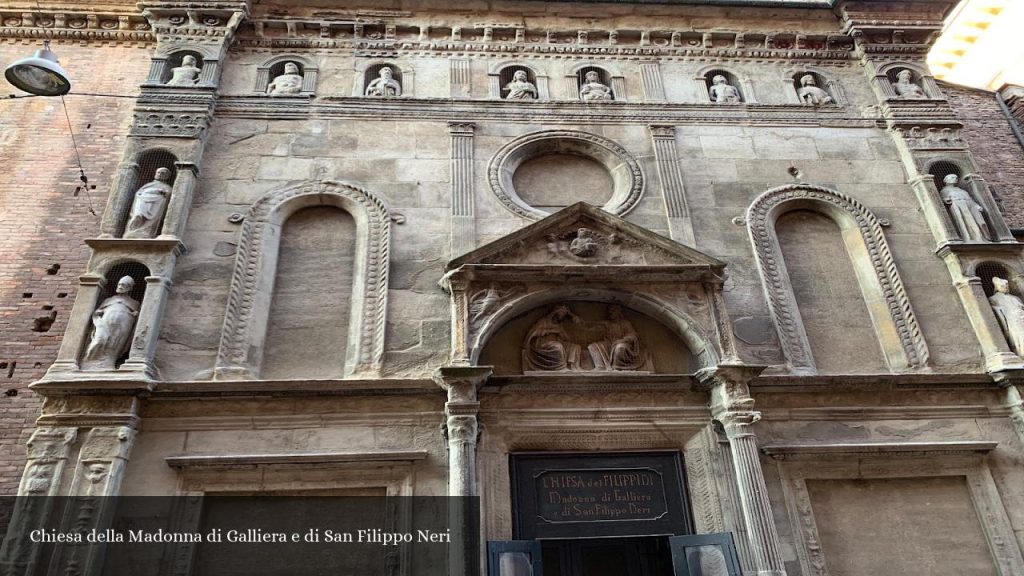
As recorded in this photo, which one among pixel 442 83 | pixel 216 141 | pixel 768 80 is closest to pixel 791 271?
pixel 768 80

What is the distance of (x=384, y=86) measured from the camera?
10547 millimetres

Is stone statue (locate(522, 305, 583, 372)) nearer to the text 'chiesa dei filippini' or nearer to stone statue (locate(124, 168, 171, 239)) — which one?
the text 'chiesa dei filippini'

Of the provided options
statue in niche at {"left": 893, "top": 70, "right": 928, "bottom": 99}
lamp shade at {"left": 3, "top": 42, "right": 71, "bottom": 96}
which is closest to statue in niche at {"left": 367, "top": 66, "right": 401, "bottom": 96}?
lamp shade at {"left": 3, "top": 42, "right": 71, "bottom": 96}

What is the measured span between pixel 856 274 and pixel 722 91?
3625 mm

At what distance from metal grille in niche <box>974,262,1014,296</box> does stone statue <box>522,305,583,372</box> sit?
5712 mm

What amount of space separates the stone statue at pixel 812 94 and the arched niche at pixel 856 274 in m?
1.93

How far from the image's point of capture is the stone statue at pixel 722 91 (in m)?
11.0

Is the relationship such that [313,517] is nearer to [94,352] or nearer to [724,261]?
[94,352]

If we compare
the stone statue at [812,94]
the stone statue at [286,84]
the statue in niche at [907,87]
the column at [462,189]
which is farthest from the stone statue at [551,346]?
the statue in niche at [907,87]

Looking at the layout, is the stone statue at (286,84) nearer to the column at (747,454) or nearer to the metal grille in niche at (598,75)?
the metal grille in niche at (598,75)

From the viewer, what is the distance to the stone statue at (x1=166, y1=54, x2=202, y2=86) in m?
10.1

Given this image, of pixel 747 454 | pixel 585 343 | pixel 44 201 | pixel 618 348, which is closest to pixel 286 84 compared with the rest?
pixel 44 201

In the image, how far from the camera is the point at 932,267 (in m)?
9.46

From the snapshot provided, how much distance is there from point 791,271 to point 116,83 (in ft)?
35.4
